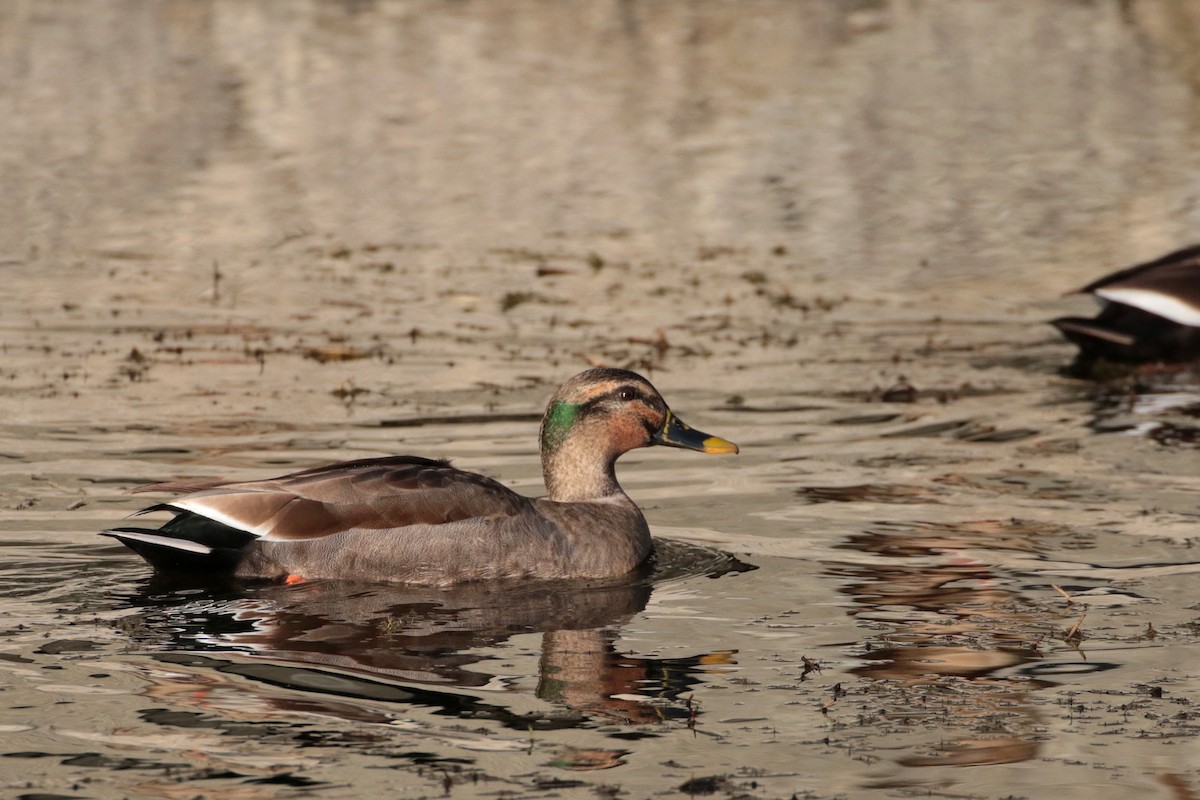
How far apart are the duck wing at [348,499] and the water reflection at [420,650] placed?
0.94 ft

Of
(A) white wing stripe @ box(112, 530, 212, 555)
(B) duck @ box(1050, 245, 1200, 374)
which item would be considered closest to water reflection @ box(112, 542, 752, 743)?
(A) white wing stripe @ box(112, 530, 212, 555)

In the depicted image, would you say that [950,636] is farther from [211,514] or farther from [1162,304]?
[1162,304]

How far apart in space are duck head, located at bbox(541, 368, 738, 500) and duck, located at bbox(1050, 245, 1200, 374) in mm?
5550

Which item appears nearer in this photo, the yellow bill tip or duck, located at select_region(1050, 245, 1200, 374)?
the yellow bill tip

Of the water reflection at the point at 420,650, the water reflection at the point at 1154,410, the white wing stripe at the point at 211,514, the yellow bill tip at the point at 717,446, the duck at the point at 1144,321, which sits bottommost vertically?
the water reflection at the point at 420,650

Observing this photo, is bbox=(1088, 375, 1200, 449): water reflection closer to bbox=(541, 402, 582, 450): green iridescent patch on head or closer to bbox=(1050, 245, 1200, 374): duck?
bbox=(1050, 245, 1200, 374): duck

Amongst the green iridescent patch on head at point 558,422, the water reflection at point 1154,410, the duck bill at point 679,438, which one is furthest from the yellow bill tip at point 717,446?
the water reflection at point 1154,410

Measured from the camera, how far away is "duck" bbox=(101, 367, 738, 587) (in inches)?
353

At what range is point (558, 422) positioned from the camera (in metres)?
10.2

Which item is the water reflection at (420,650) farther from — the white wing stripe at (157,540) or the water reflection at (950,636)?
the water reflection at (950,636)

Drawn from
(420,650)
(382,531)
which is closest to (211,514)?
(382,531)

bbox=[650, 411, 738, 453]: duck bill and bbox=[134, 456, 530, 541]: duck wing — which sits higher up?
bbox=[650, 411, 738, 453]: duck bill

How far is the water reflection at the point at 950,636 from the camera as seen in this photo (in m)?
7.01

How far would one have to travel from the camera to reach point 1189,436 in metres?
12.8
